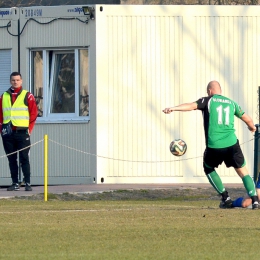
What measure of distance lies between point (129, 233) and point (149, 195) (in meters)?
8.28

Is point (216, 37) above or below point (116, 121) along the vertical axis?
above

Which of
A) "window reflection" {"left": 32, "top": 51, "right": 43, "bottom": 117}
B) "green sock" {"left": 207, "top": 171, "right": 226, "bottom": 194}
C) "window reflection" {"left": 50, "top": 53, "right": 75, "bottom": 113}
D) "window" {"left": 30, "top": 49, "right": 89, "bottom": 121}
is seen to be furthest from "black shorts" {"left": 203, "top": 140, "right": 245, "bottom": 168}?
"window reflection" {"left": 32, "top": 51, "right": 43, "bottom": 117}

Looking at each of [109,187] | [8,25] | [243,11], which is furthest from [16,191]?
[243,11]

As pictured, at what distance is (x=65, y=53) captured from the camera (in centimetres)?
2131

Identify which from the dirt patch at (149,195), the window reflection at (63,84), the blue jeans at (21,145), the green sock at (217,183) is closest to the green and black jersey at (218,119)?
the green sock at (217,183)

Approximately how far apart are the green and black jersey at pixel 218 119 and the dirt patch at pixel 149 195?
417cm

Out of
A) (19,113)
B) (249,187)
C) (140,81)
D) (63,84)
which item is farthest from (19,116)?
(249,187)

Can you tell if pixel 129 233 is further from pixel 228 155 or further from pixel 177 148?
pixel 177 148

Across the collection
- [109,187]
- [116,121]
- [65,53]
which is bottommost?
[109,187]

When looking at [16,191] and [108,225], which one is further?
[16,191]

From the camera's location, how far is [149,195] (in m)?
17.9

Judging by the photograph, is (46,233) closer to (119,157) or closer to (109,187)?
(109,187)

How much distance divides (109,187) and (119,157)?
1518 mm

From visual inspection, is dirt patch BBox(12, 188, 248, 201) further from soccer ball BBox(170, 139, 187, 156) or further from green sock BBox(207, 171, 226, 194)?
green sock BBox(207, 171, 226, 194)
